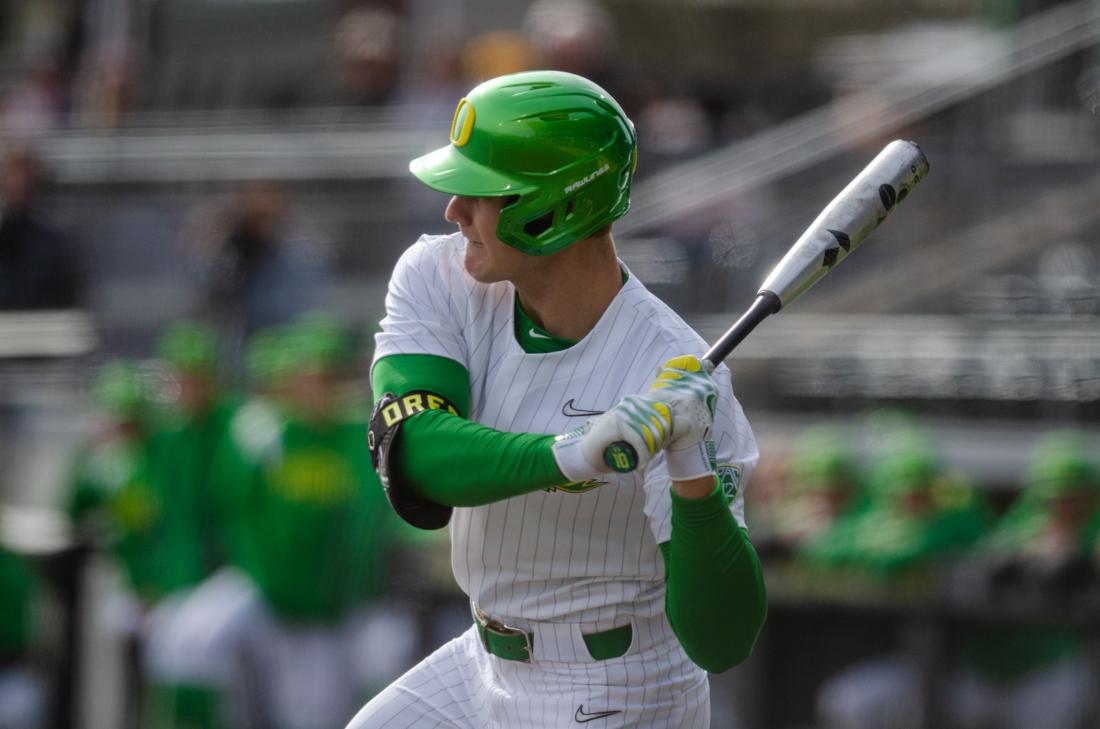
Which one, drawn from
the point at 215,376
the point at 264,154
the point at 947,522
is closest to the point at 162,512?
the point at 215,376

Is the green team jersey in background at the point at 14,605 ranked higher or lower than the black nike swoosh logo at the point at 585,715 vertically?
lower

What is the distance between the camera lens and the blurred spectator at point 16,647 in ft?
25.5

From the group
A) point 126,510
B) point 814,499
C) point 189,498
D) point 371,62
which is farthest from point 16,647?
point 371,62

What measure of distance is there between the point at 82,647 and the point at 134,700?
362mm

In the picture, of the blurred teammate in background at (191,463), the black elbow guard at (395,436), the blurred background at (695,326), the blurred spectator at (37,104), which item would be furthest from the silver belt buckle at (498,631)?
the blurred spectator at (37,104)

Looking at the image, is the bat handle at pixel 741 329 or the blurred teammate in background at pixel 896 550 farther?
the blurred teammate in background at pixel 896 550

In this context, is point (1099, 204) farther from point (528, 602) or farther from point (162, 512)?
point (528, 602)

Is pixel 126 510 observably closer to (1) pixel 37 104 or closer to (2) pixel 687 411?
(1) pixel 37 104

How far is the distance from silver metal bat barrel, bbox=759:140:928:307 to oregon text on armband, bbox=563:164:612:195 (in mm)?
361

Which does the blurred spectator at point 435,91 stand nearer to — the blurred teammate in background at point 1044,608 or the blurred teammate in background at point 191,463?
the blurred teammate in background at point 191,463

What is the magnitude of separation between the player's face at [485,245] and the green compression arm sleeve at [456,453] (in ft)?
0.60

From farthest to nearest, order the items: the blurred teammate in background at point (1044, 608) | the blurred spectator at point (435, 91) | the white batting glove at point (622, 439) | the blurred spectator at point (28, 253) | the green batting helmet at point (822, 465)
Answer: the blurred spectator at point (435, 91) → the blurred spectator at point (28, 253) → the green batting helmet at point (822, 465) → the blurred teammate in background at point (1044, 608) → the white batting glove at point (622, 439)

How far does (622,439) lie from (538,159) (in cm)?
62

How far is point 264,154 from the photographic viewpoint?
32.7ft
